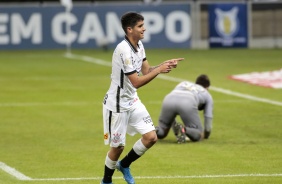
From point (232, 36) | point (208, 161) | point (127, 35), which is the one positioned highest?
point (127, 35)

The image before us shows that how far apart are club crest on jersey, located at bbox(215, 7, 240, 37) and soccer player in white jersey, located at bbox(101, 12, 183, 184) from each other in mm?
31179

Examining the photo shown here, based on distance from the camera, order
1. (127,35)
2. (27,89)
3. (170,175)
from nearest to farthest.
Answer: (127,35) → (170,175) → (27,89)

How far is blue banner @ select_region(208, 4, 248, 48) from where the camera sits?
43.9m

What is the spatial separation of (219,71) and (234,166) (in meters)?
18.5

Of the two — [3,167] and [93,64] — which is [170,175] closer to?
[3,167]

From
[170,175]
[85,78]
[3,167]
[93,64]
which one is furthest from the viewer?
[93,64]

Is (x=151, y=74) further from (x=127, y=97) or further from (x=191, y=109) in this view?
(x=191, y=109)

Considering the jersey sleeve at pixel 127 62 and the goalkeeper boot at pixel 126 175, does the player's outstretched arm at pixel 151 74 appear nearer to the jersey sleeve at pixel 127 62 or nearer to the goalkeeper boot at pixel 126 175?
the jersey sleeve at pixel 127 62

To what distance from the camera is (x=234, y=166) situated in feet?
49.0

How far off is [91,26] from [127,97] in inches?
1250

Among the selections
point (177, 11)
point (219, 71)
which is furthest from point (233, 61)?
point (177, 11)

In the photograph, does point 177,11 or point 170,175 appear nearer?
point 170,175

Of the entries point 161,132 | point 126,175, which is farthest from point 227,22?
point 126,175

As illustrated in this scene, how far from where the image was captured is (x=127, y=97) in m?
12.9
